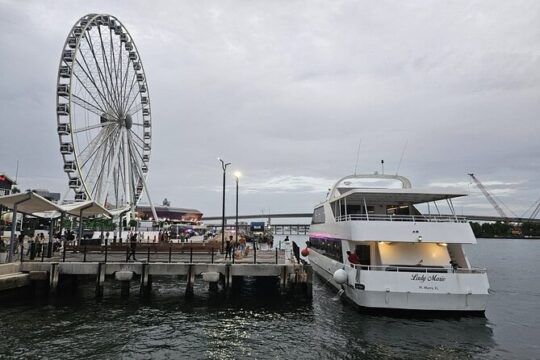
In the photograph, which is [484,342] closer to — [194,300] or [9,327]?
[194,300]

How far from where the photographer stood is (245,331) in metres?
16.7

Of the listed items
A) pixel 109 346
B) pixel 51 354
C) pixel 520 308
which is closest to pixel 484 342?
pixel 520 308

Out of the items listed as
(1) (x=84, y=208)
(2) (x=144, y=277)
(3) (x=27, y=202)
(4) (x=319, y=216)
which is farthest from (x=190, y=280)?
(4) (x=319, y=216)

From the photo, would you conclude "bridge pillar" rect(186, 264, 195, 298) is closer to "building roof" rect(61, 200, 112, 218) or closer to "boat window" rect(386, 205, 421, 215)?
"building roof" rect(61, 200, 112, 218)

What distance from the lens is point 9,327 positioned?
16.1 m

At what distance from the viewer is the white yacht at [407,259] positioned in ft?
58.9

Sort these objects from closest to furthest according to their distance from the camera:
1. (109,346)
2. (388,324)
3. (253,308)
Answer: (109,346), (388,324), (253,308)

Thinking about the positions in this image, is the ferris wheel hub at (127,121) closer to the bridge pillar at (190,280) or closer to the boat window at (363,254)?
the bridge pillar at (190,280)

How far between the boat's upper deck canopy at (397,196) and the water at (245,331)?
613 centimetres

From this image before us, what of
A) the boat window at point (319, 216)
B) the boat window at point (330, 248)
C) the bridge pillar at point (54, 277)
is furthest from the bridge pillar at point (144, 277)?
the boat window at point (319, 216)

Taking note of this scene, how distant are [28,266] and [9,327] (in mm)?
6662

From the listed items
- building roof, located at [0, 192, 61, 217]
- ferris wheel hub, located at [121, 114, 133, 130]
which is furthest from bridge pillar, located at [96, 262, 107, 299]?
ferris wheel hub, located at [121, 114, 133, 130]

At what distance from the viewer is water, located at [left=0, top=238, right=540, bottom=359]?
14117 millimetres

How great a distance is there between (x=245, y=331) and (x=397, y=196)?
464 inches
